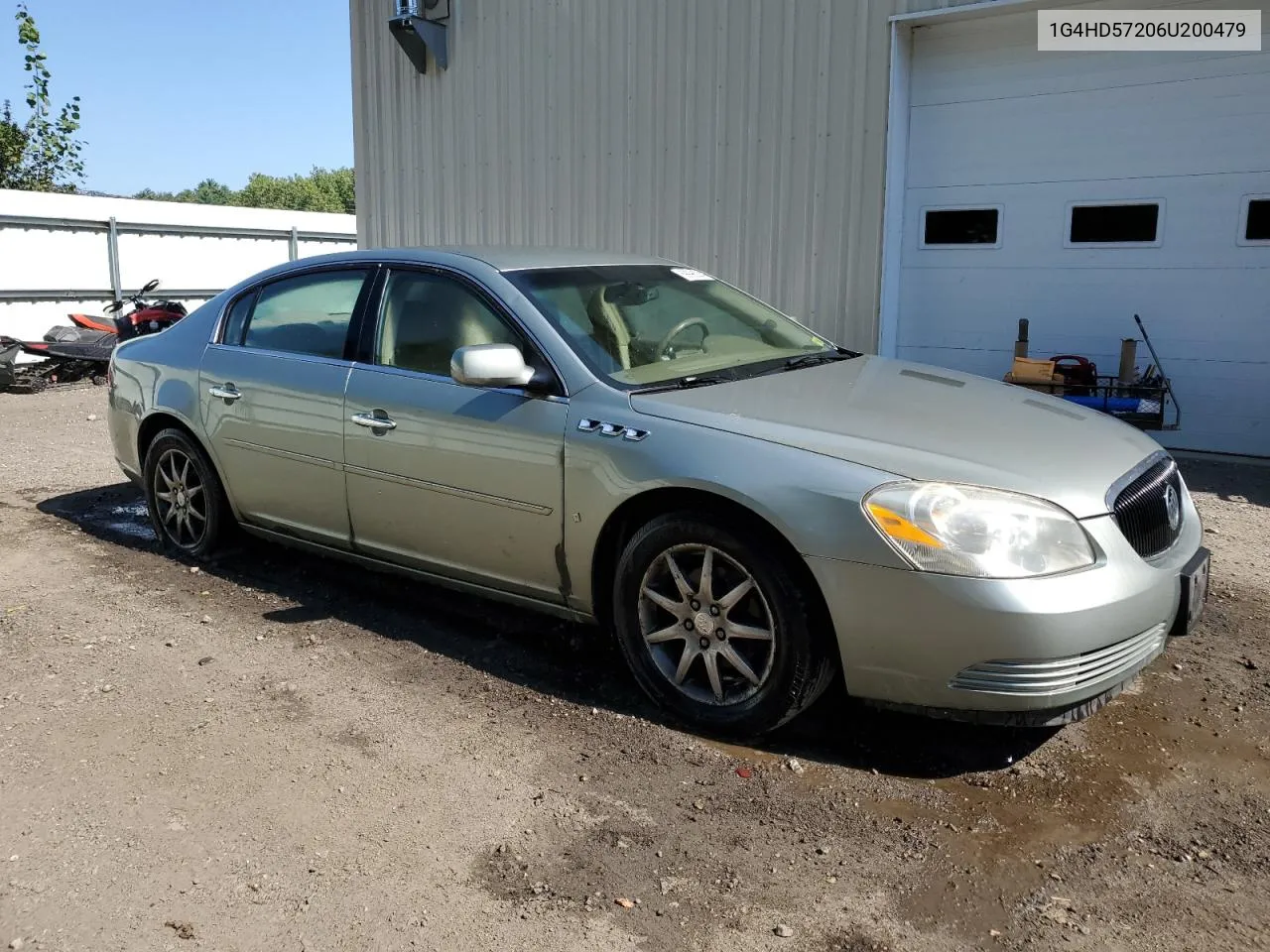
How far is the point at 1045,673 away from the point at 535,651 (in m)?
2.04

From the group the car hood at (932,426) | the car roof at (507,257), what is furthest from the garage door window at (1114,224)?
the car roof at (507,257)

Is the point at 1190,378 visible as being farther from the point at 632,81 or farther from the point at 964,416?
the point at 632,81

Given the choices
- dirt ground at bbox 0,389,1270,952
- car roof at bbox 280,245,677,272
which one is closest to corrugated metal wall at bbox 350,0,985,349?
car roof at bbox 280,245,677,272

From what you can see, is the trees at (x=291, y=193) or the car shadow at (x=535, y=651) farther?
the trees at (x=291, y=193)

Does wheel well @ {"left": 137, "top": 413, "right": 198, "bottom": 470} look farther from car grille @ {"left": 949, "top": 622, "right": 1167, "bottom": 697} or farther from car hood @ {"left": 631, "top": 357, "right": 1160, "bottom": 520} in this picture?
car grille @ {"left": 949, "top": 622, "right": 1167, "bottom": 697}

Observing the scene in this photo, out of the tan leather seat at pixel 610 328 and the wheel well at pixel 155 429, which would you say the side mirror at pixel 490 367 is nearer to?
the tan leather seat at pixel 610 328

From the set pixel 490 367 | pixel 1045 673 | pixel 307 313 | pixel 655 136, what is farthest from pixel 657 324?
pixel 655 136

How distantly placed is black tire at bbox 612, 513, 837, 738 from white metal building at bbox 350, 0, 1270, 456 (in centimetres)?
531

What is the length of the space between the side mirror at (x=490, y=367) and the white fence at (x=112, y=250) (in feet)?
44.6

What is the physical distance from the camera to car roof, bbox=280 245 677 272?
4.44 metres

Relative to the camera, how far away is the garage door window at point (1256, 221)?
7.01 m

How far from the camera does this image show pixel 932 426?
3.49 metres

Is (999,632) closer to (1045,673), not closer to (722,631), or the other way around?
(1045,673)

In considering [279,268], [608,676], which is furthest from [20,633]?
[608,676]
